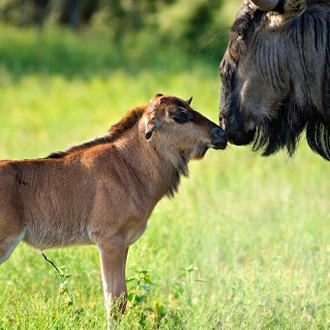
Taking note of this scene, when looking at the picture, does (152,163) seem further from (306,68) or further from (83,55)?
(83,55)

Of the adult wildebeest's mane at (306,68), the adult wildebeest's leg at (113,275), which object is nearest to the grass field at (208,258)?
the adult wildebeest's leg at (113,275)

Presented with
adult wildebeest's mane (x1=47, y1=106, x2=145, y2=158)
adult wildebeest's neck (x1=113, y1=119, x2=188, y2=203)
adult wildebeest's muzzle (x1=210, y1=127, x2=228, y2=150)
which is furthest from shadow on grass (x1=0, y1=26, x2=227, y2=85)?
adult wildebeest's muzzle (x1=210, y1=127, x2=228, y2=150)

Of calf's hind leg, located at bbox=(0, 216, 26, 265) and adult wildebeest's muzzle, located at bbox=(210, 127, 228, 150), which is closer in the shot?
calf's hind leg, located at bbox=(0, 216, 26, 265)

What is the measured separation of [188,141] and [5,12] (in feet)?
83.8

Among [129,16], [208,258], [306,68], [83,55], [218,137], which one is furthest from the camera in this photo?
[129,16]

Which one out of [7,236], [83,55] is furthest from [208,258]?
[83,55]

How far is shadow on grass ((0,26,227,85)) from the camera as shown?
2283cm

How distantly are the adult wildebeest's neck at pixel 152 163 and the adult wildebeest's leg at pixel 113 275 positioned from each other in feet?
1.66

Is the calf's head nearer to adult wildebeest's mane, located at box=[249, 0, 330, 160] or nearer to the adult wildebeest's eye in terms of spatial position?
the adult wildebeest's eye

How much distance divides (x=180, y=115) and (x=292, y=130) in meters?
0.85

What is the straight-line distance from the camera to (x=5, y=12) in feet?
99.0

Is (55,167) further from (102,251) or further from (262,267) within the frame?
(262,267)

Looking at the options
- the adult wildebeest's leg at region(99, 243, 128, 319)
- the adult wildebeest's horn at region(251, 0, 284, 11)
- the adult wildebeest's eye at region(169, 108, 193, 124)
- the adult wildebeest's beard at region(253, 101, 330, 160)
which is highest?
the adult wildebeest's horn at region(251, 0, 284, 11)

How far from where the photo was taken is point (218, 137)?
5730 millimetres
